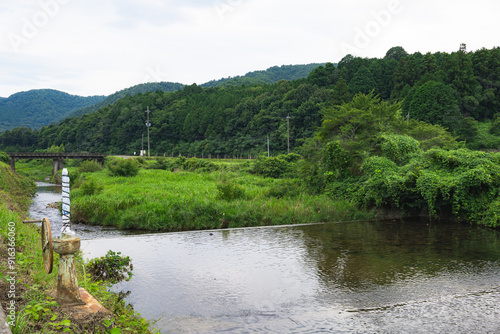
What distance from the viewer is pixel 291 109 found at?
244ft

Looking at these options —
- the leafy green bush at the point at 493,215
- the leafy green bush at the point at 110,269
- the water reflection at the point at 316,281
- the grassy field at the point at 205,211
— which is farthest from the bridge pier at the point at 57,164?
the leafy green bush at the point at 493,215

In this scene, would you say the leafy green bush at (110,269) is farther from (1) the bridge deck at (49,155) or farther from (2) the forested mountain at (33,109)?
(2) the forested mountain at (33,109)

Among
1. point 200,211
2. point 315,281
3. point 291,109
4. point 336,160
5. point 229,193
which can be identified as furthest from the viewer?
point 291,109

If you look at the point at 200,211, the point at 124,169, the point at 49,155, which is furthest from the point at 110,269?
the point at 49,155

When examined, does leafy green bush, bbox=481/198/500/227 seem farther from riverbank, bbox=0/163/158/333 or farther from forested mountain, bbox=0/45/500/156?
riverbank, bbox=0/163/158/333

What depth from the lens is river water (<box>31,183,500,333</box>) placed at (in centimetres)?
692

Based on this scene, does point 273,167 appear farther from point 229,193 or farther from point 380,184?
point 380,184

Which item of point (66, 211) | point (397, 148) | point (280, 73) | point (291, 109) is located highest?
point (280, 73)

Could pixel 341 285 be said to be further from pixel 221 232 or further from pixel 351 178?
pixel 351 178

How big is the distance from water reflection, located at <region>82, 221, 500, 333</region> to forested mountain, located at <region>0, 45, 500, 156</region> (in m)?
10.7

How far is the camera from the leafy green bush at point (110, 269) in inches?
359

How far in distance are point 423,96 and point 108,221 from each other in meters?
53.6

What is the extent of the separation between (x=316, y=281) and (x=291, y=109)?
220 ft

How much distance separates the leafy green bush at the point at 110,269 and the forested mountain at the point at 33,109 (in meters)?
167
